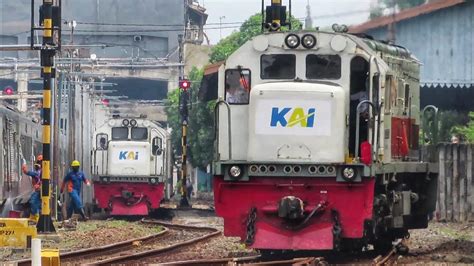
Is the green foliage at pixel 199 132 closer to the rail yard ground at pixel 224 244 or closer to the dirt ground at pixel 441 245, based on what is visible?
the rail yard ground at pixel 224 244

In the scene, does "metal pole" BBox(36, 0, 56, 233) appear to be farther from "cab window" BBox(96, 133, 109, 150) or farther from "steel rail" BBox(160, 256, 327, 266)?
"cab window" BBox(96, 133, 109, 150)

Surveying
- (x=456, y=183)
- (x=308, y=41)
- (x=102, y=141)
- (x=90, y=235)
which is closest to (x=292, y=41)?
(x=308, y=41)

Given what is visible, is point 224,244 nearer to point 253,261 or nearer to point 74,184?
point 253,261

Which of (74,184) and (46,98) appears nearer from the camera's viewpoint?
(46,98)

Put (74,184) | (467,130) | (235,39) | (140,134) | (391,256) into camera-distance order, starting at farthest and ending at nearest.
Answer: (235,39)
(140,134)
(467,130)
(74,184)
(391,256)

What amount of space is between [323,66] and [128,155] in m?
16.8

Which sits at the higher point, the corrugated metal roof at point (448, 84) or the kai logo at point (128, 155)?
the corrugated metal roof at point (448, 84)

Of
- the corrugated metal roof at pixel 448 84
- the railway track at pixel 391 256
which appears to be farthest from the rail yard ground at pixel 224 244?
the corrugated metal roof at pixel 448 84

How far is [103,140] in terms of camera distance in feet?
106

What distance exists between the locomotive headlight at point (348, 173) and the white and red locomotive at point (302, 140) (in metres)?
0.01

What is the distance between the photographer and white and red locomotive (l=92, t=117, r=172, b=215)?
103 ft

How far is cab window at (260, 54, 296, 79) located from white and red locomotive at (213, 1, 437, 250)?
14 millimetres

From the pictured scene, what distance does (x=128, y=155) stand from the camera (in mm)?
31922

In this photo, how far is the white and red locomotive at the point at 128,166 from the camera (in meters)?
31.4
